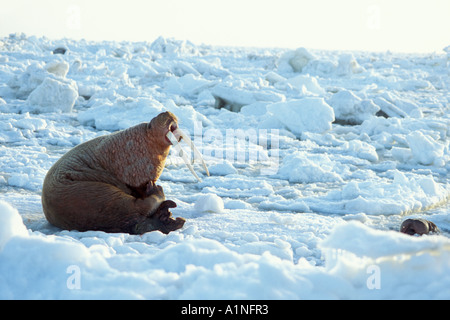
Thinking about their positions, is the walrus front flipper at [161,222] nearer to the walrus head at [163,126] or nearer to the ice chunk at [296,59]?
the walrus head at [163,126]

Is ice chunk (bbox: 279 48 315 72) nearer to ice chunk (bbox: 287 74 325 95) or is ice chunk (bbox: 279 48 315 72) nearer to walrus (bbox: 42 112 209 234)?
ice chunk (bbox: 287 74 325 95)

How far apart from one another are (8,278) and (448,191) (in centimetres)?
542

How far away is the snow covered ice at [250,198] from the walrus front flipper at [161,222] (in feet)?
0.45

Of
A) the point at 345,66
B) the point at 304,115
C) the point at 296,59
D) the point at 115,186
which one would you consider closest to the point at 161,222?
the point at 115,186

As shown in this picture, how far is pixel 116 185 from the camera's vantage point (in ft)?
13.3

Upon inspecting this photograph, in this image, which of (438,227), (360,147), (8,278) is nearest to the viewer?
(8,278)

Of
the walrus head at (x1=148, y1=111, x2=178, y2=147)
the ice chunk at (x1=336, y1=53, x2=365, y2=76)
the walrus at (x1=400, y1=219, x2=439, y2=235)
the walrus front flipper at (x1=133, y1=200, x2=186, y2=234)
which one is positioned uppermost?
the walrus head at (x1=148, y1=111, x2=178, y2=147)

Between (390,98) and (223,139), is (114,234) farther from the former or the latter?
(390,98)

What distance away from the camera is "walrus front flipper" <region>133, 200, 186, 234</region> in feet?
12.8

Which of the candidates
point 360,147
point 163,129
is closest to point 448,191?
point 360,147

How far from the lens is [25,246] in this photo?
Result: 6.89 feet

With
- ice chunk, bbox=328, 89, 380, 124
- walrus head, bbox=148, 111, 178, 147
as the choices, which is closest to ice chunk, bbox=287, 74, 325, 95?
ice chunk, bbox=328, 89, 380, 124
